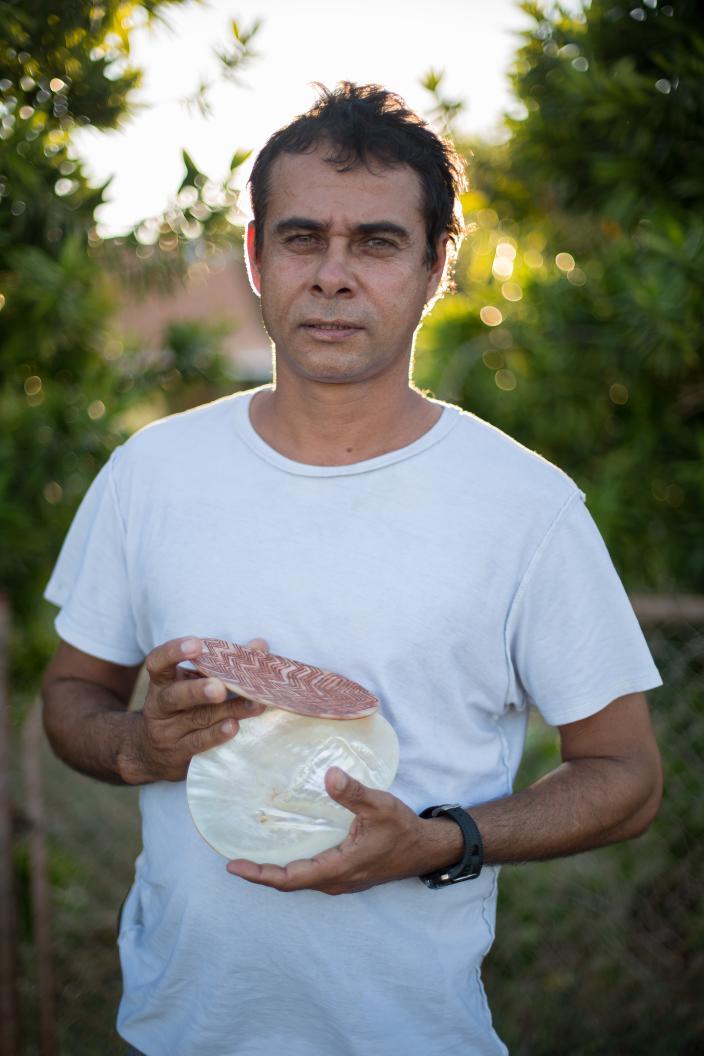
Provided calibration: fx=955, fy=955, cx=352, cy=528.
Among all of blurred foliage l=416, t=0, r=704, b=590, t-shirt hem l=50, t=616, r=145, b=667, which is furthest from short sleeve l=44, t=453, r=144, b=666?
blurred foliage l=416, t=0, r=704, b=590

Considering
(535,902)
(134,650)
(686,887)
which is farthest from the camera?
(535,902)

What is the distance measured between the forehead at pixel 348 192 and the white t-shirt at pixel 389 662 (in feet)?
1.36

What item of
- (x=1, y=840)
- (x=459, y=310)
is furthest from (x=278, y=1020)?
(x=459, y=310)

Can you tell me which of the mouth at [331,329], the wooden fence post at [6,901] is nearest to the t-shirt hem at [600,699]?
the mouth at [331,329]

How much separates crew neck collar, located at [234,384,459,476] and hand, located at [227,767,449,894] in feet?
1.98

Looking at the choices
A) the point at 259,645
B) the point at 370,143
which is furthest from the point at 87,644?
the point at 370,143

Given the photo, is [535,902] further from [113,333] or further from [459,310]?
[113,333]

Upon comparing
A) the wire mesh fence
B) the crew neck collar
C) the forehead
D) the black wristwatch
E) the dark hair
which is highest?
the dark hair

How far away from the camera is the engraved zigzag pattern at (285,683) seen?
1.37 m

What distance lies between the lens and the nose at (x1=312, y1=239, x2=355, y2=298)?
1.71m

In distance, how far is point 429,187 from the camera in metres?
1.80

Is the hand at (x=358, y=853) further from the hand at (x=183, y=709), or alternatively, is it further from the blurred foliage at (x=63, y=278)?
the blurred foliage at (x=63, y=278)

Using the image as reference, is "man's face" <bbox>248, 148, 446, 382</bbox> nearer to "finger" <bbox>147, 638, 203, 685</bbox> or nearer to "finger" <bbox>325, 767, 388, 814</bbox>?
"finger" <bbox>147, 638, 203, 685</bbox>

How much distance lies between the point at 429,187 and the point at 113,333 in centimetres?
167
